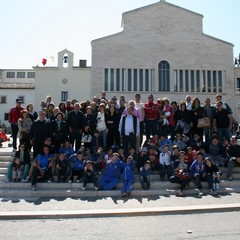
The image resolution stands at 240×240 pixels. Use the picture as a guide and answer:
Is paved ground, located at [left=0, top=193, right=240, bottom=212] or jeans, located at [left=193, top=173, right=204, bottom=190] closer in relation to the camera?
paved ground, located at [left=0, top=193, right=240, bottom=212]

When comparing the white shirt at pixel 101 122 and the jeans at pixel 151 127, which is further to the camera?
the jeans at pixel 151 127

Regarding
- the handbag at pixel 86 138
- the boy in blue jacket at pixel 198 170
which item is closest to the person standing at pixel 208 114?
the boy in blue jacket at pixel 198 170

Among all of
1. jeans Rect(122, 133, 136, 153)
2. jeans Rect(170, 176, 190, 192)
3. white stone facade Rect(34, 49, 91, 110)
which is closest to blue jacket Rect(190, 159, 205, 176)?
jeans Rect(170, 176, 190, 192)

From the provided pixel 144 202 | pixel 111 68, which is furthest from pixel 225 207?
pixel 111 68

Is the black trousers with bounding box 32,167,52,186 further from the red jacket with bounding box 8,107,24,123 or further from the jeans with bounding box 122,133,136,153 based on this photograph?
the red jacket with bounding box 8,107,24,123

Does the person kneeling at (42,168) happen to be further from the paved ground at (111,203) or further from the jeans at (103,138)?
the jeans at (103,138)

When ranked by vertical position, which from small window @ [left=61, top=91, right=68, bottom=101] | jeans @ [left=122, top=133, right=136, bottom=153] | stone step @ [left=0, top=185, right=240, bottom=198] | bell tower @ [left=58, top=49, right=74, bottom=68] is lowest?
stone step @ [left=0, top=185, right=240, bottom=198]

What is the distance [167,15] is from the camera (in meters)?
37.5

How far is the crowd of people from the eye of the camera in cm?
1012

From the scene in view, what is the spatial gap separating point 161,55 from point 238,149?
87.1 feet

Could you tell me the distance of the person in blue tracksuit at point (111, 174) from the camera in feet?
32.7

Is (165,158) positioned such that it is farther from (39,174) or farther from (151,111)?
(39,174)

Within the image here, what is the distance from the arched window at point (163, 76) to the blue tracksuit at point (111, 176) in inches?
1072

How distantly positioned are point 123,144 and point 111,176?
1708mm
